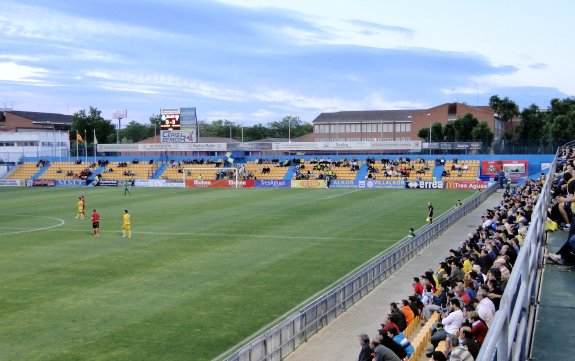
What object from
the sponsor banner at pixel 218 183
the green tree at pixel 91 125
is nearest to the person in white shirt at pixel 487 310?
the sponsor banner at pixel 218 183

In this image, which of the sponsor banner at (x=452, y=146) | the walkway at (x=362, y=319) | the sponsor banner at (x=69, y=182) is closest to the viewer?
the walkway at (x=362, y=319)

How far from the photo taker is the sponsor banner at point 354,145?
79500 millimetres

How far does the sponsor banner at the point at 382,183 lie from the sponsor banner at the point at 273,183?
887cm

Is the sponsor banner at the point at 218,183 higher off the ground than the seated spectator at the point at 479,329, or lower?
lower

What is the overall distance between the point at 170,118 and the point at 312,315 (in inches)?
2754

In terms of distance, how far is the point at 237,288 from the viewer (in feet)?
75.2

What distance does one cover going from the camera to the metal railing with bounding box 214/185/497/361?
13.9 metres

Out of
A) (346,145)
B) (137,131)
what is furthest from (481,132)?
(137,131)

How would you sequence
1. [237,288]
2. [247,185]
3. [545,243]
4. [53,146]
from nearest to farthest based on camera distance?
[545,243], [237,288], [247,185], [53,146]

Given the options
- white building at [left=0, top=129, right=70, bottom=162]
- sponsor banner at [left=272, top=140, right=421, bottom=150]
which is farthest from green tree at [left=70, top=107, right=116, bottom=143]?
sponsor banner at [left=272, top=140, right=421, bottom=150]

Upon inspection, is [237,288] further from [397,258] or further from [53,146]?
[53,146]

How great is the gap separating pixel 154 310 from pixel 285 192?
46.7 meters

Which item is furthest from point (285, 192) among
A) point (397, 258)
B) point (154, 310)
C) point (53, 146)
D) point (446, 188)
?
point (53, 146)

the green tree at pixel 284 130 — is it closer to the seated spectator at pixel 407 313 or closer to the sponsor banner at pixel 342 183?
the sponsor banner at pixel 342 183
